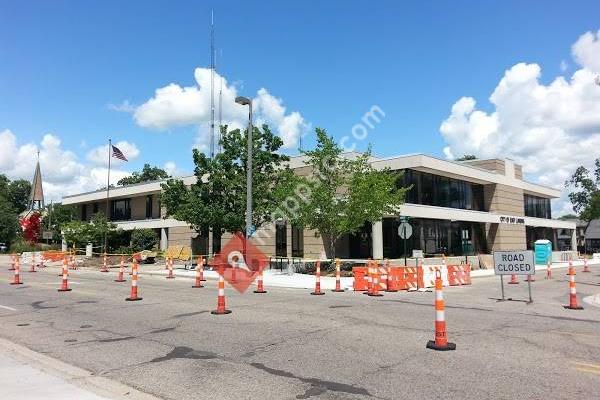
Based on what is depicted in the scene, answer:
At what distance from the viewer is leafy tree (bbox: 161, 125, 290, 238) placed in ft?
97.3

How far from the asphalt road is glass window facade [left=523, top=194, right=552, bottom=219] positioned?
1794 inches

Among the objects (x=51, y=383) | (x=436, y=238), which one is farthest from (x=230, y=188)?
(x=51, y=383)

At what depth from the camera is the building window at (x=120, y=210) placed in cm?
5804

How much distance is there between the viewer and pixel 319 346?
333 inches

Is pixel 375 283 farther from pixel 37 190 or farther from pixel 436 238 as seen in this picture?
pixel 37 190

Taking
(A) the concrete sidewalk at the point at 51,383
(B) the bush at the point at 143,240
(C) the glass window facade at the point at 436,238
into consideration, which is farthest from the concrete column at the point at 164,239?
(A) the concrete sidewalk at the point at 51,383

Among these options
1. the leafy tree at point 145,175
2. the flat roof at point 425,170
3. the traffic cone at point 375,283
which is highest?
the leafy tree at point 145,175

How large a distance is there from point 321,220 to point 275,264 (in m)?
7.20

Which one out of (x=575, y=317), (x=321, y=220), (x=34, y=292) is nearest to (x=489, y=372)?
(x=575, y=317)

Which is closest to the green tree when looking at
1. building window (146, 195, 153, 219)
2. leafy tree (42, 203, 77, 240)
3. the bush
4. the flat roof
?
the flat roof

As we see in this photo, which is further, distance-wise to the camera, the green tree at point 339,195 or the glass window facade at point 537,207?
the glass window facade at point 537,207

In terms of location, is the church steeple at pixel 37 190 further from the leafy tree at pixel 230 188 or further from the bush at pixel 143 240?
the leafy tree at pixel 230 188

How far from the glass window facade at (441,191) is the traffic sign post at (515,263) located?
1990 cm

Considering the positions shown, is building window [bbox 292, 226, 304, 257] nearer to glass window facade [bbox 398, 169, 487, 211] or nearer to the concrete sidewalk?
glass window facade [bbox 398, 169, 487, 211]
